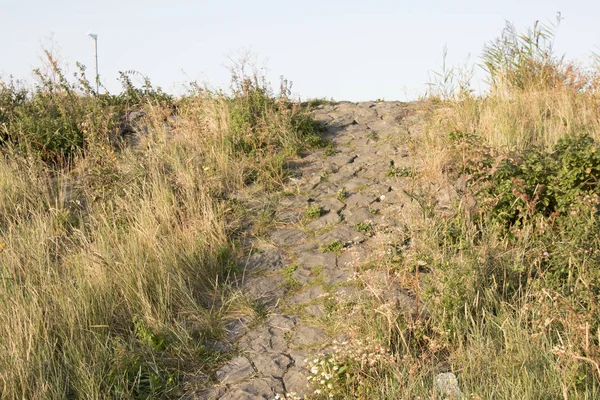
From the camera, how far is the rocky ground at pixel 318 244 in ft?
16.9

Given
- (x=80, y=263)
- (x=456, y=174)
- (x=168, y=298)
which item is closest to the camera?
(x=168, y=298)

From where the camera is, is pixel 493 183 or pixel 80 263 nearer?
pixel 80 263

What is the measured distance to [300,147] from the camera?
9.71m

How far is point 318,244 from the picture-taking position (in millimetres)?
7074

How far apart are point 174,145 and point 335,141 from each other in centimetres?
263

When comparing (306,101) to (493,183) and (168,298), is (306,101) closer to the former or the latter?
(493,183)

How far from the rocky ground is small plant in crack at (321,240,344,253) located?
0.04 ft

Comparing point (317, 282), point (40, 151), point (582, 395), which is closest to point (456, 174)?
point (317, 282)

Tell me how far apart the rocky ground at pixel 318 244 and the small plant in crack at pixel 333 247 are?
0.04ft

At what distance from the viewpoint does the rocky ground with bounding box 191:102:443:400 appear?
5160 millimetres

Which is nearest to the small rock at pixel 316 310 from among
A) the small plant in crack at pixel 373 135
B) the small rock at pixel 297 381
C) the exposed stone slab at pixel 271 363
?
the exposed stone slab at pixel 271 363

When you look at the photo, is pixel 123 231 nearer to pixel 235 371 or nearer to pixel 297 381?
pixel 235 371

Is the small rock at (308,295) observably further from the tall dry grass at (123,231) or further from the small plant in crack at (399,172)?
the small plant in crack at (399,172)

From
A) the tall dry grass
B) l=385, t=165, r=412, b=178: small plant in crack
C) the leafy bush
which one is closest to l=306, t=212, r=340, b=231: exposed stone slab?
the tall dry grass
